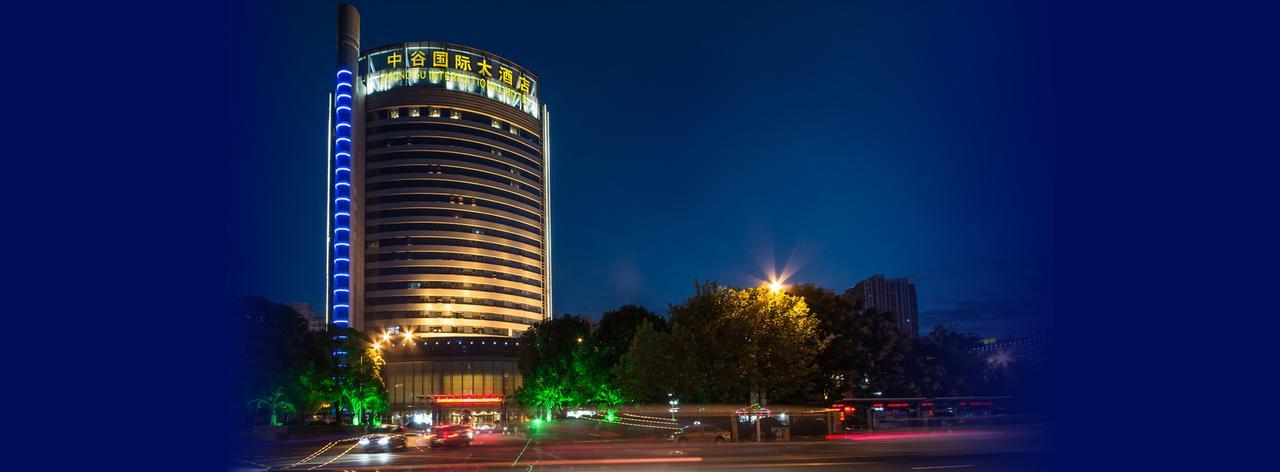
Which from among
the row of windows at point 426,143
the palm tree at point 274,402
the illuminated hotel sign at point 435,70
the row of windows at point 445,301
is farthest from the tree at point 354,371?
the illuminated hotel sign at point 435,70

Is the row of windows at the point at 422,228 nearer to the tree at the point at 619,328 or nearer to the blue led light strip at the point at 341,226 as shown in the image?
the blue led light strip at the point at 341,226

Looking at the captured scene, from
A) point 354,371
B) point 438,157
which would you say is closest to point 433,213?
point 438,157

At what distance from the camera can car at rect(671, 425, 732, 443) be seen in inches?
1538

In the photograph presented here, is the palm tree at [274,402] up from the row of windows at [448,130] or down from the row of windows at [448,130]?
down

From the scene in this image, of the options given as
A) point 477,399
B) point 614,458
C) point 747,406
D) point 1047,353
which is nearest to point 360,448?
point 614,458

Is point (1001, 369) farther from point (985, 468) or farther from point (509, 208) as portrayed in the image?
point (509, 208)

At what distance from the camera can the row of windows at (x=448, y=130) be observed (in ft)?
482

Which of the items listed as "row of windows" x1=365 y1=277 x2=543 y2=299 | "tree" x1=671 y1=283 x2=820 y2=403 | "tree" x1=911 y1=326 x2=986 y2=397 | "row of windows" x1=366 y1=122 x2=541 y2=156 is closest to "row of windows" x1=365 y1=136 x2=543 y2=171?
"row of windows" x1=366 y1=122 x2=541 y2=156

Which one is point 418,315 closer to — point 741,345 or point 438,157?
point 438,157

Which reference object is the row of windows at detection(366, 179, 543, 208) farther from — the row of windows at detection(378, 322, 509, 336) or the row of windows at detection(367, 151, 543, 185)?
the row of windows at detection(378, 322, 509, 336)

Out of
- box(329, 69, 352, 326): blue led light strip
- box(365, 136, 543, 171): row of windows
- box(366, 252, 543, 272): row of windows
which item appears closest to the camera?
box(329, 69, 352, 326): blue led light strip

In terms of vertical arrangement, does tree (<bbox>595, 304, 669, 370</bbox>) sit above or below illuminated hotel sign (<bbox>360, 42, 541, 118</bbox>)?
below

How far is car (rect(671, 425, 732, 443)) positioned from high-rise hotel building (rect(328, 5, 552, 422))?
9421 centimetres

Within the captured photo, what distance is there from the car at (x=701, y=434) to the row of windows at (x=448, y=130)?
11847cm
